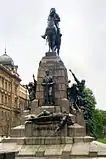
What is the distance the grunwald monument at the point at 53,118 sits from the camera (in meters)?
19.1

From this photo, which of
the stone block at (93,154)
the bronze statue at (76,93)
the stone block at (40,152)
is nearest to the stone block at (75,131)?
the stone block at (40,152)

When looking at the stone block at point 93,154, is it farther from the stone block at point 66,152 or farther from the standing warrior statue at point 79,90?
the standing warrior statue at point 79,90

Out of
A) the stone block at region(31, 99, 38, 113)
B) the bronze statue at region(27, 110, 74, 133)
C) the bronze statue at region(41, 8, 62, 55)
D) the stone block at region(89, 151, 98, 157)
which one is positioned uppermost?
the bronze statue at region(41, 8, 62, 55)

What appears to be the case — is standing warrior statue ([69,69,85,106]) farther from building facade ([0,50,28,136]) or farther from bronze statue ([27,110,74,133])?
building facade ([0,50,28,136])

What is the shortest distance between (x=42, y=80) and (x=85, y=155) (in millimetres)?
7502

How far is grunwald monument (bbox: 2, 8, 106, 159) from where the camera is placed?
1908 centimetres

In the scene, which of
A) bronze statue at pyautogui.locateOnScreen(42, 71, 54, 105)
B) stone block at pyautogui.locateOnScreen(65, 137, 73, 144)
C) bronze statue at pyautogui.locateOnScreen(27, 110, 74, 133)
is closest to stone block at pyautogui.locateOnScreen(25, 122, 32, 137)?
bronze statue at pyautogui.locateOnScreen(27, 110, 74, 133)

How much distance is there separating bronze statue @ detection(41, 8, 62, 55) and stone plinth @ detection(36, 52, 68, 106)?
103 centimetres

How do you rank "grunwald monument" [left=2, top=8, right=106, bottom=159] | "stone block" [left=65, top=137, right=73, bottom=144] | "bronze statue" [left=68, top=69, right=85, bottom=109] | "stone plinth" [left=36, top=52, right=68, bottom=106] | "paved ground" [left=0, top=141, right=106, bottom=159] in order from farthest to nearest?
"bronze statue" [left=68, top=69, right=85, bottom=109] < "stone plinth" [left=36, top=52, right=68, bottom=106] < "stone block" [left=65, top=137, right=73, bottom=144] < "grunwald monument" [left=2, top=8, right=106, bottom=159] < "paved ground" [left=0, top=141, right=106, bottom=159]

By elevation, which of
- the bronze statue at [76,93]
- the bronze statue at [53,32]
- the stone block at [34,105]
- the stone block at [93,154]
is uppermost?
the bronze statue at [53,32]

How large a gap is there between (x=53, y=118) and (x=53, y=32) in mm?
7177

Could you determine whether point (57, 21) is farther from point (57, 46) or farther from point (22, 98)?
point (22, 98)

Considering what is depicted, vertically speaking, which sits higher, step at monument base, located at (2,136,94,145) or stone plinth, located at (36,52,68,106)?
stone plinth, located at (36,52,68,106)

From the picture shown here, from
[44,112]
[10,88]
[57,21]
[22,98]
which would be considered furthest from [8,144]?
[22,98]
